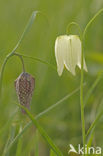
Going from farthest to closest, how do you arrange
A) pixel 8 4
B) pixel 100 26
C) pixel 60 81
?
pixel 8 4 → pixel 100 26 → pixel 60 81

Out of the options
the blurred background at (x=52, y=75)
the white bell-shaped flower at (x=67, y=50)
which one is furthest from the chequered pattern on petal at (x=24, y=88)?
the blurred background at (x=52, y=75)

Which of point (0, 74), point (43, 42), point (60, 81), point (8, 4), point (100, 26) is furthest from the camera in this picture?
point (8, 4)

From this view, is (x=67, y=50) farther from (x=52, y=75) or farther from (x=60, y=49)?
(x=52, y=75)

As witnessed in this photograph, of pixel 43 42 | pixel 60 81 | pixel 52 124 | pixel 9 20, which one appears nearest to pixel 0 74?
pixel 52 124

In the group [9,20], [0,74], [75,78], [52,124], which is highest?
[9,20]

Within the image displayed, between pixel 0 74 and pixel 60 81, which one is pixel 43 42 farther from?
pixel 0 74

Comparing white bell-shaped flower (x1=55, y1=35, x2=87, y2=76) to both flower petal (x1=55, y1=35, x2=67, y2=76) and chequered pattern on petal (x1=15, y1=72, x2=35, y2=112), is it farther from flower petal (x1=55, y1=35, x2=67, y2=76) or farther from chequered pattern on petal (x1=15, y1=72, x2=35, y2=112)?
chequered pattern on petal (x1=15, y1=72, x2=35, y2=112)

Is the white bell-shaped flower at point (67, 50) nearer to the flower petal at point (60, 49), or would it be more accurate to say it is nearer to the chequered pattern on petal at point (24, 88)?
the flower petal at point (60, 49)
